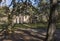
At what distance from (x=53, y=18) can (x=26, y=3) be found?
2525mm

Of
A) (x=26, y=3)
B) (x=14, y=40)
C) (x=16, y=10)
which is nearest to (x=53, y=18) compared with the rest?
(x=26, y=3)

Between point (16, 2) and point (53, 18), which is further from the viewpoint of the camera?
point (53, 18)

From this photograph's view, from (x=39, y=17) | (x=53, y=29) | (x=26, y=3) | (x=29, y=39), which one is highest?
(x=26, y=3)

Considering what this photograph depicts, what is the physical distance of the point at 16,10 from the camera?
18.3 ft

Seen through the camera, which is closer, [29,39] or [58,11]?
[58,11]

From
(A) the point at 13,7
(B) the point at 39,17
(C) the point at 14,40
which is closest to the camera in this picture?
(A) the point at 13,7

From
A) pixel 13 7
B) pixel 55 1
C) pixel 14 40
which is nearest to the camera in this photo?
pixel 13 7

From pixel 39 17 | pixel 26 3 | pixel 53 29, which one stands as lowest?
pixel 53 29

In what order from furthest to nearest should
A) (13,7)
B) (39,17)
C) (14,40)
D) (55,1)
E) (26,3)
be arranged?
(14,40)
(55,1)
(39,17)
(26,3)
(13,7)

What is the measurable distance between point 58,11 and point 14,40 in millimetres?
5508

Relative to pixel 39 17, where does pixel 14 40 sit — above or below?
below

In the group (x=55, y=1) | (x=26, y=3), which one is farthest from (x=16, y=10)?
(x=55, y=1)

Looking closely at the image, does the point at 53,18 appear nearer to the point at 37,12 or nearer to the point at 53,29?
the point at 53,29

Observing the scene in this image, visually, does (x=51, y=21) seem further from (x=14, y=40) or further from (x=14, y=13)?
(x=14, y=40)
